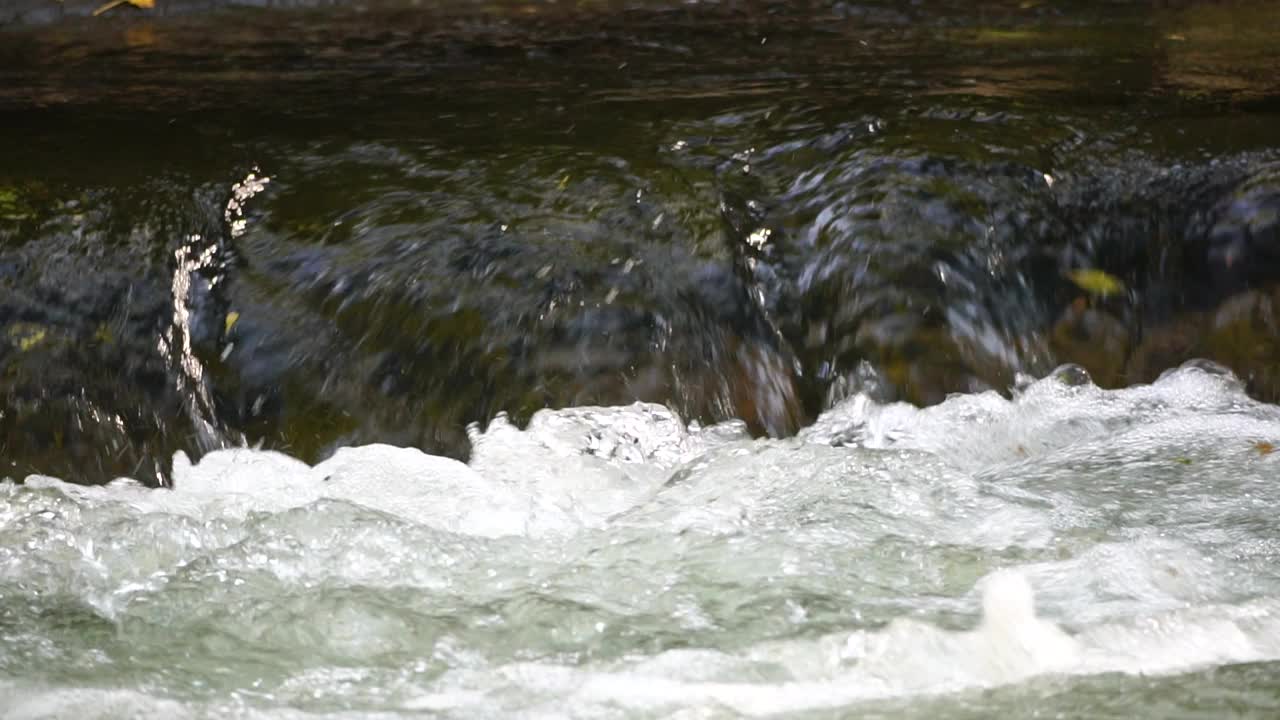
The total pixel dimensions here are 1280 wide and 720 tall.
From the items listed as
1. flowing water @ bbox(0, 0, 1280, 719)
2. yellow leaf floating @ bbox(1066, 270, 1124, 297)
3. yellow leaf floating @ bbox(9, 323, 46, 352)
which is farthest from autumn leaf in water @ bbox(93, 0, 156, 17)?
yellow leaf floating @ bbox(1066, 270, 1124, 297)

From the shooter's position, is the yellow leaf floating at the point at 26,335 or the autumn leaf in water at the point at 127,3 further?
the autumn leaf in water at the point at 127,3

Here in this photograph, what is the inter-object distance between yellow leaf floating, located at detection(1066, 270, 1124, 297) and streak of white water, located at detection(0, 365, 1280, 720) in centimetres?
25

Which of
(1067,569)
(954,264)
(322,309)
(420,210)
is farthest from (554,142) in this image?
(1067,569)

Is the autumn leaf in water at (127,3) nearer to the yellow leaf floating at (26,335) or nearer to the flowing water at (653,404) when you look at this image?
the flowing water at (653,404)

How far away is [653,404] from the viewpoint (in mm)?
2955

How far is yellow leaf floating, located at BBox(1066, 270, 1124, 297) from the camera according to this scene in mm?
3178

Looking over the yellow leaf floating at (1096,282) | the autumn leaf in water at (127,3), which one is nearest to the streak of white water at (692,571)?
the yellow leaf floating at (1096,282)

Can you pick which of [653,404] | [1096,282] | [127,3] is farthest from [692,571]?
[127,3]

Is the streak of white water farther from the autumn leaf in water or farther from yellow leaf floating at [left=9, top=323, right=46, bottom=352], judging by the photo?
the autumn leaf in water

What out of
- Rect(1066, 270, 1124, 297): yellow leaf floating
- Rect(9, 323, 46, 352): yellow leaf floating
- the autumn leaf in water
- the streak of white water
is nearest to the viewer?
the streak of white water

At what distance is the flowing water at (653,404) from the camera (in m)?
2.16

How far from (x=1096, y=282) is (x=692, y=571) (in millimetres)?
1380

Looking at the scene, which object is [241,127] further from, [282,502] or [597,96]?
[282,502]

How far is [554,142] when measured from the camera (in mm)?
3678
